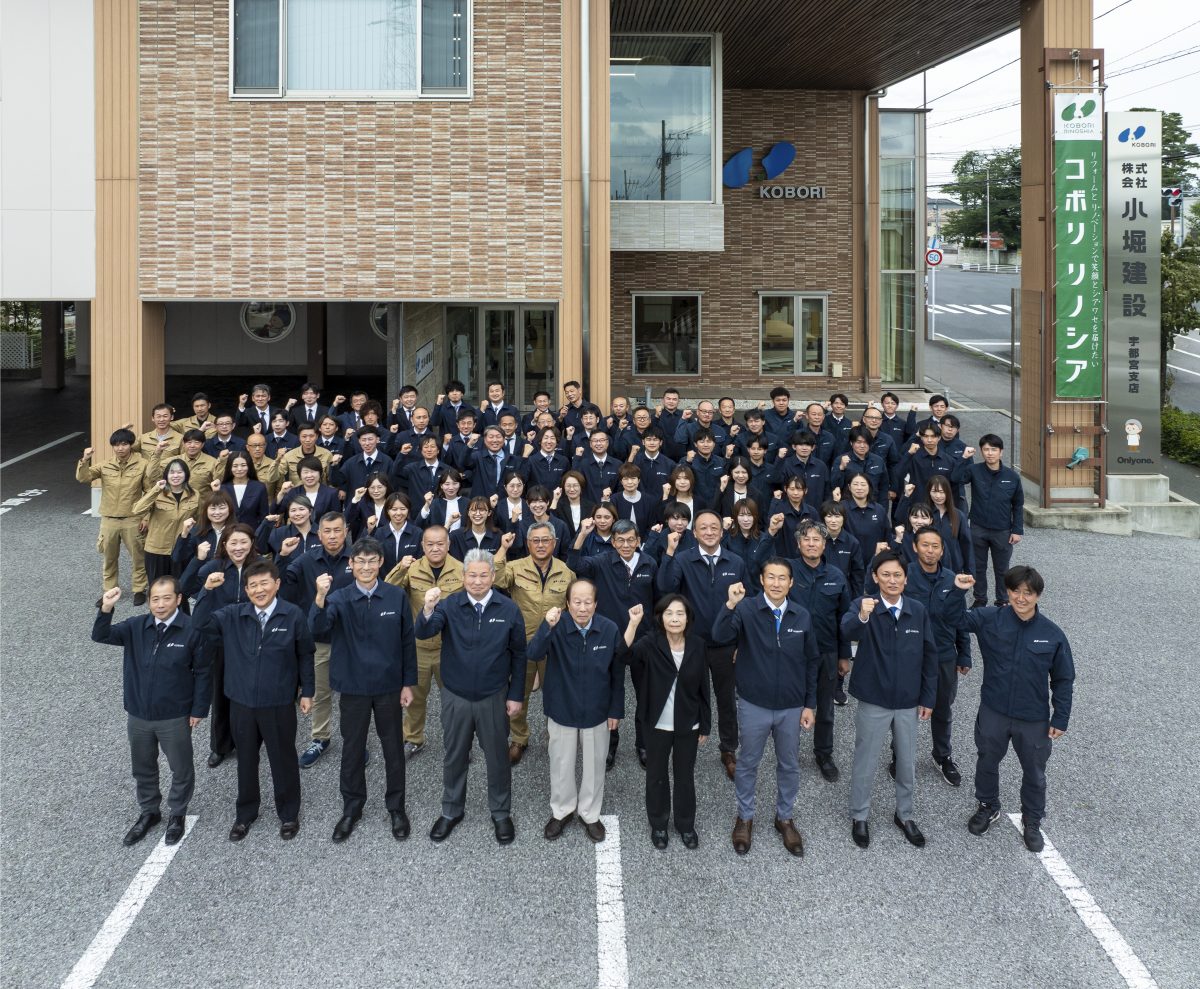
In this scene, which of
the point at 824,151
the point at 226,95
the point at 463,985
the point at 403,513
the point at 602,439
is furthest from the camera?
the point at 824,151

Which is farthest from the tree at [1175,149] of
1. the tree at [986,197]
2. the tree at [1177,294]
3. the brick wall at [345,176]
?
the brick wall at [345,176]

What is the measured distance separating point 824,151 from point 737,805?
733 inches

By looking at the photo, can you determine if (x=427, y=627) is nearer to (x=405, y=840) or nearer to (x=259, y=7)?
(x=405, y=840)

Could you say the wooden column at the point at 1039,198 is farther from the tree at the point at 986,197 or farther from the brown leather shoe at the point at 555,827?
the tree at the point at 986,197

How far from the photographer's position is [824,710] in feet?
24.8

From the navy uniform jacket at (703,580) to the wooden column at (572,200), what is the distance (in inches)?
275

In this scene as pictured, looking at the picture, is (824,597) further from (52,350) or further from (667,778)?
(52,350)

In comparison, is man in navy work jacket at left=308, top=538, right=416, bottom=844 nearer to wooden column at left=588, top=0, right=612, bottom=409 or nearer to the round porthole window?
wooden column at left=588, top=0, right=612, bottom=409

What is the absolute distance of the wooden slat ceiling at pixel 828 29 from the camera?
1692 cm

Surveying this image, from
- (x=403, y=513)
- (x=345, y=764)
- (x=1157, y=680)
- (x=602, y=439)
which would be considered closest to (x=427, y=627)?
(x=345, y=764)

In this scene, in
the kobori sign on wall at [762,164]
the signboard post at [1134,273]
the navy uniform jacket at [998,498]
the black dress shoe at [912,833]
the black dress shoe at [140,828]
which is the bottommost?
the black dress shoe at [912,833]

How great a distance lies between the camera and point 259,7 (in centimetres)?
1401

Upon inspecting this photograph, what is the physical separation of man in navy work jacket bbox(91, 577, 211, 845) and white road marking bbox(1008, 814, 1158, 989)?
5.03m

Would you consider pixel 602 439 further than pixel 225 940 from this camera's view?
Yes
